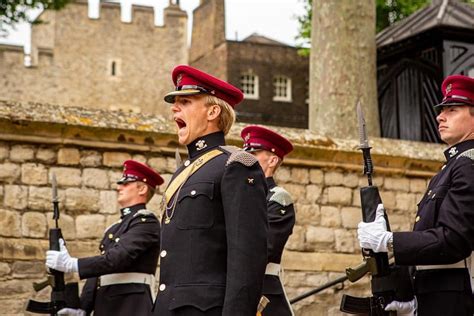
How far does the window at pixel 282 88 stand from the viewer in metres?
40.6

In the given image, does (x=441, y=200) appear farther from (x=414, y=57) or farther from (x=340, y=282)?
(x=414, y=57)

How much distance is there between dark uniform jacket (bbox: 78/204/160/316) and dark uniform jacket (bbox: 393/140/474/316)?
7.38ft

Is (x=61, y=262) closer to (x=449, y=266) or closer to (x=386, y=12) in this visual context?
(x=449, y=266)

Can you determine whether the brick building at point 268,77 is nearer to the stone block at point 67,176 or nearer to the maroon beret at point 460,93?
the stone block at point 67,176

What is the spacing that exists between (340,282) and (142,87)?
135 feet

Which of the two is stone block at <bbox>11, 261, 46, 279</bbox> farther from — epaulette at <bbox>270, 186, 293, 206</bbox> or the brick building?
the brick building

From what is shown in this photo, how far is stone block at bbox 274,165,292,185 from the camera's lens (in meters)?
9.54

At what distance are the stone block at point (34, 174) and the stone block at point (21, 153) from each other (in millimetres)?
59

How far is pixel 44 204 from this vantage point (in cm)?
845

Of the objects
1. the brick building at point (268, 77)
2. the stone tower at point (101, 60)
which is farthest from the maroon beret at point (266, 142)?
the stone tower at point (101, 60)

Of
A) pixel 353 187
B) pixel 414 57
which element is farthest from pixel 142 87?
pixel 353 187

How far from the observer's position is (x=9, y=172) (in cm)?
834

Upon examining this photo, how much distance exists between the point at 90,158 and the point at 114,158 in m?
0.21

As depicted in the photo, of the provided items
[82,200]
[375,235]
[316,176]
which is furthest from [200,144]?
[316,176]
